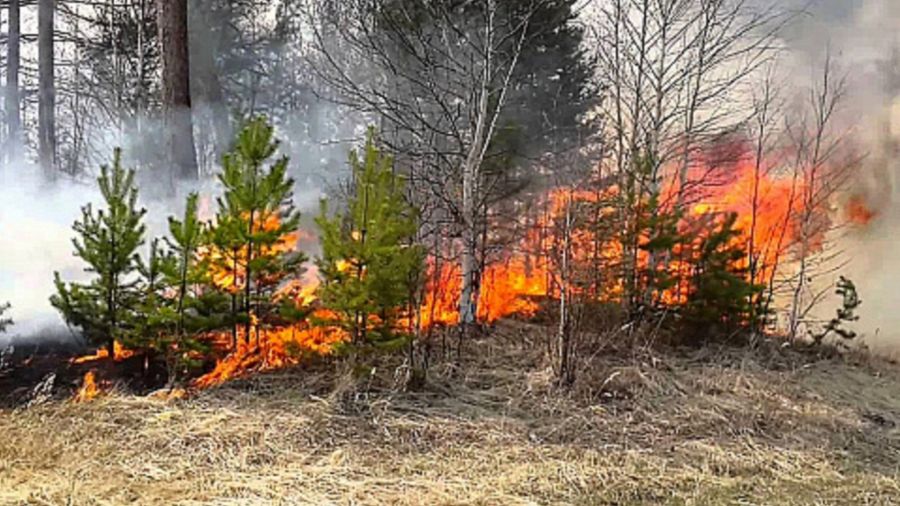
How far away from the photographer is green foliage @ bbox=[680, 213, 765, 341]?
28.7ft

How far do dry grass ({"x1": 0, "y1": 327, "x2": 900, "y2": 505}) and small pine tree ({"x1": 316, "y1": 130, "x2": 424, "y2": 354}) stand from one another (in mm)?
519

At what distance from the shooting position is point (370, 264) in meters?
6.20

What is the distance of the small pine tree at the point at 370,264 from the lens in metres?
6.15

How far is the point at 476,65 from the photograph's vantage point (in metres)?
9.62

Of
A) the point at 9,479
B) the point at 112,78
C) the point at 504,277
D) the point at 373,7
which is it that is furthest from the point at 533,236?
the point at 112,78

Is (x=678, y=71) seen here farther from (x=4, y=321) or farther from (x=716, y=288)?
(x=4, y=321)

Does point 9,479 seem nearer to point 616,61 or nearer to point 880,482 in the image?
point 880,482

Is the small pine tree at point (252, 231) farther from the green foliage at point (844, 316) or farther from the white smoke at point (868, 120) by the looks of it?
the white smoke at point (868, 120)

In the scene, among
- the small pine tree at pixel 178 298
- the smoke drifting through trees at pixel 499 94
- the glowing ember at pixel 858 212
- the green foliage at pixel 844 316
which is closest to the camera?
the small pine tree at pixel 178 298

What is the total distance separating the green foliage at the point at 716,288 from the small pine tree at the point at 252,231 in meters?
4.66

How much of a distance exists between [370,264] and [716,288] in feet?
14.8

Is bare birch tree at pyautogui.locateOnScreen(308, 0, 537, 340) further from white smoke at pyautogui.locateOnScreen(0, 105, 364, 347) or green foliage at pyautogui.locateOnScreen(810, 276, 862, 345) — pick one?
green foliage at pyautogui.locateOnScreen(810, 276, 862, 345)

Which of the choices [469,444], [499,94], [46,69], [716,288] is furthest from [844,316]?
[46,69]

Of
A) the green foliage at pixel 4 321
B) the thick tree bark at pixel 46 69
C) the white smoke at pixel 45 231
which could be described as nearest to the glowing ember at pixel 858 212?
the white smoke at pixel 45 231
